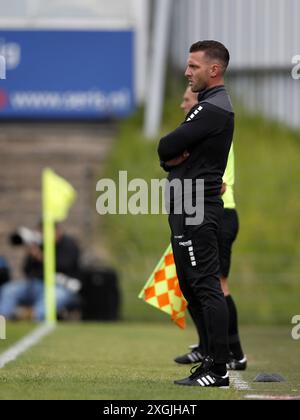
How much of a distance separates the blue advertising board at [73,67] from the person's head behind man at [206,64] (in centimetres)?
1468

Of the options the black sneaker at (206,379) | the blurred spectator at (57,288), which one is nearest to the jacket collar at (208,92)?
the black sneaker at (206,379)

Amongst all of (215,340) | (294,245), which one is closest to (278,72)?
(294,245)

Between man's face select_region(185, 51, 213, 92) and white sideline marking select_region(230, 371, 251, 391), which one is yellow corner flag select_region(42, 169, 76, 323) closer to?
white sideline marking select_region(230, 371, 251, 391)

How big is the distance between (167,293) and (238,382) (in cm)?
166

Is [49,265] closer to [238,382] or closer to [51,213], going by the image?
[51,213]

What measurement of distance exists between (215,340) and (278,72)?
16.3m

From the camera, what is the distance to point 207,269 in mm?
7031

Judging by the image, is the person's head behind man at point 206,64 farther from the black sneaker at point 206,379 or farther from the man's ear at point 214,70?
the black sneaker at point 206,379

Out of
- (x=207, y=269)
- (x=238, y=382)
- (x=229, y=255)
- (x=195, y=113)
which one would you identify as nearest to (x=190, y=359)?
(x=229, y=255)

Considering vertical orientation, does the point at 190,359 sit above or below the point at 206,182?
below

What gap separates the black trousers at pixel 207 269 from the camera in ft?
22.9

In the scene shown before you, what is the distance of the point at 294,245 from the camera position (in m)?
19.5

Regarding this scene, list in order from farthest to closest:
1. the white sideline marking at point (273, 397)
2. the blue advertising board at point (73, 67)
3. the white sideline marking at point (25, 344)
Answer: the blue advertising board at point (73, 67)
the white sideline marking at point (25, 344)
the white sideline marking at point (273, 397)
